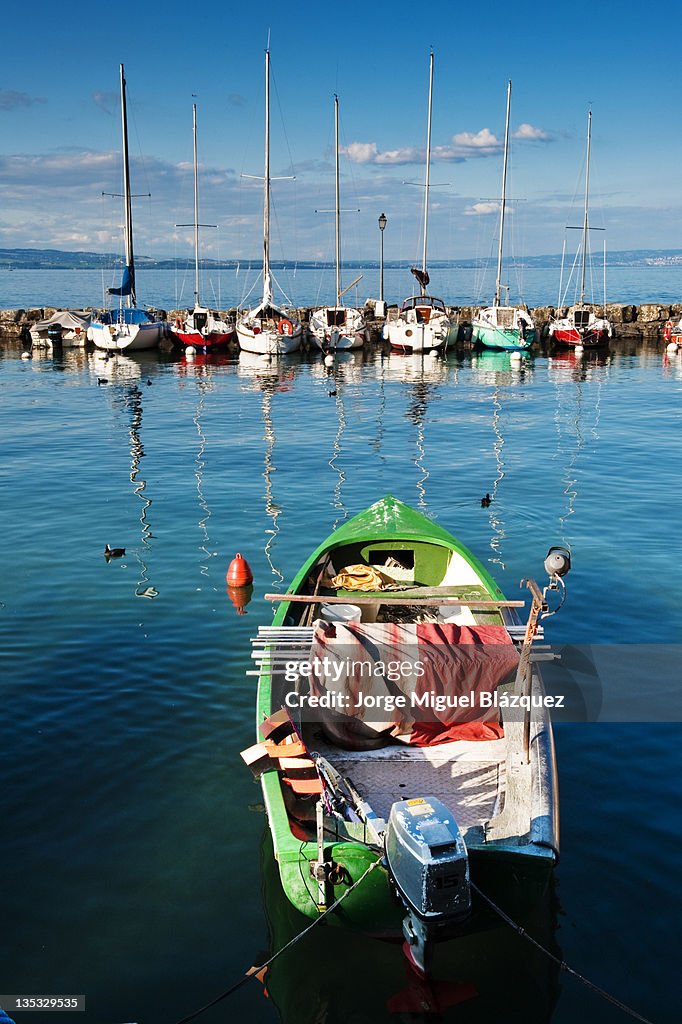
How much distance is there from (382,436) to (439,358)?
28.3 meters

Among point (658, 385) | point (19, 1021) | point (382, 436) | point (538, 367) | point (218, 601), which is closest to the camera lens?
point (19, 1021)

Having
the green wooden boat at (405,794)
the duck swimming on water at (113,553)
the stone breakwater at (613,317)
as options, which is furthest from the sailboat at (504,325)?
the green wooden boat at (405,794)

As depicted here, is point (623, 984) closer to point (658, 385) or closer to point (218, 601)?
point (218, 601)

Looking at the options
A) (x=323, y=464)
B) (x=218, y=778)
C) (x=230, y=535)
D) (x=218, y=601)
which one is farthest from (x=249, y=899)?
(x=323, y=464)

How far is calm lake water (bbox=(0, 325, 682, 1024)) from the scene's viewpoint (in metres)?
8.95

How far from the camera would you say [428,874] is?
7852 mm

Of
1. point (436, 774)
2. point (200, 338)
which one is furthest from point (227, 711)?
point (200, 338)

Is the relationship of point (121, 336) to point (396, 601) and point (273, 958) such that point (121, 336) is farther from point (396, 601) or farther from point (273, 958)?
point (273, 958)

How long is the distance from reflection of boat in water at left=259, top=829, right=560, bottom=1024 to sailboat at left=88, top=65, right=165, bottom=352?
5710 cm

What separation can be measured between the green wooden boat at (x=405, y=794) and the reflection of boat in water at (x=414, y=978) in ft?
1.62

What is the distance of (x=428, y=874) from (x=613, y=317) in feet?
254

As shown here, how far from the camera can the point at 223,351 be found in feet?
219

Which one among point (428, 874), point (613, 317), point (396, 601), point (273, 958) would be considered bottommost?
point (273, 958)

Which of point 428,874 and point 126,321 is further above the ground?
point 126,321
